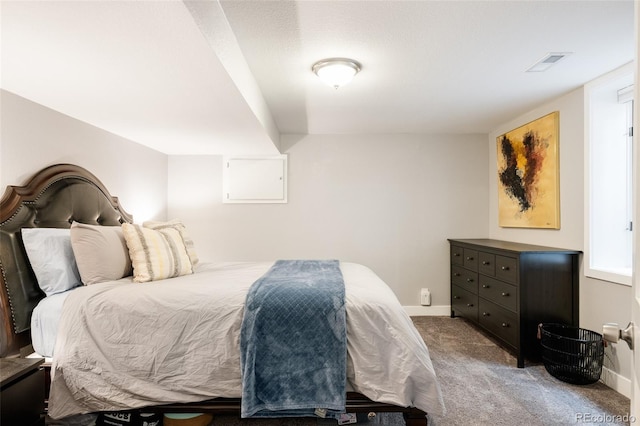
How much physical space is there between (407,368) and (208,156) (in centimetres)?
346

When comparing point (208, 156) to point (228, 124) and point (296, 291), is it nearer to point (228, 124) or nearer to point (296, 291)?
point (228, 124)

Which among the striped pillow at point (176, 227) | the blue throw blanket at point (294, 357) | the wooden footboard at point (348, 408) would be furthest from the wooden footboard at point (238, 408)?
the striped pillow at point (176, 227)

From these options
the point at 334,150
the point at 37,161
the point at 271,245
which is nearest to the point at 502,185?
the point at 334,150

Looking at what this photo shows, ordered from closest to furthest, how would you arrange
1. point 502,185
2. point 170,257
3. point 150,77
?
point 150,77 < point 170,257 < point 502,185

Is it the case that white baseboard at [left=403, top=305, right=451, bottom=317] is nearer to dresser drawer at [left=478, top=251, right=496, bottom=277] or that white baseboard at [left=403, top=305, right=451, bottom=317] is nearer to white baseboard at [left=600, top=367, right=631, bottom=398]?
dresser drawer at [left=478, top=251, right=496, bottom=277]

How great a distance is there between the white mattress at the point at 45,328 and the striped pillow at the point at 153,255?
439 millimetres

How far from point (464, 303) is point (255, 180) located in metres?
2.80

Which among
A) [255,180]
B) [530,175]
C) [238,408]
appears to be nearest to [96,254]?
[238,408]

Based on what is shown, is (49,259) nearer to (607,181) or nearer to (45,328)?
(45,328)

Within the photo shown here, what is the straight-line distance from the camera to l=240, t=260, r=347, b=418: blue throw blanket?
1.73 m

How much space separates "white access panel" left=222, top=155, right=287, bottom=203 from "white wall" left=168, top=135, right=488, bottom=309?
9 cm

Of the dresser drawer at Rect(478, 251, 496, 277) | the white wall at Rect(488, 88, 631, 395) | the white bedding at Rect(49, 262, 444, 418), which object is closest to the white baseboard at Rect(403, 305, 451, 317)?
the dresser drawer at Rect(478, 251, 496, 277)

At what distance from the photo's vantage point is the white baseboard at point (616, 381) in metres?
2.29

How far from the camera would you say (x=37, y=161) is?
217 centimetres
